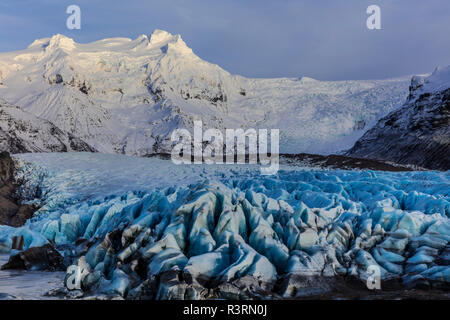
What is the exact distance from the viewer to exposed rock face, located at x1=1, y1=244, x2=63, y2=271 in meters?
11.6

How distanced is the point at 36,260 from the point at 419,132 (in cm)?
4340

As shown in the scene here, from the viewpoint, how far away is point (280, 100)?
78938 mm

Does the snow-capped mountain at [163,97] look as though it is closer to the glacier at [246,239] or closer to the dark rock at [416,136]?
the dark rock at [416,136]

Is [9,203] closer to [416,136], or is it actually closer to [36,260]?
[36,260]

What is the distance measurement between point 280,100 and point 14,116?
160ft

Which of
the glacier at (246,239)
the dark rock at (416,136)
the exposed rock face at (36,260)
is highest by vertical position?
the dark rock at (416,136)

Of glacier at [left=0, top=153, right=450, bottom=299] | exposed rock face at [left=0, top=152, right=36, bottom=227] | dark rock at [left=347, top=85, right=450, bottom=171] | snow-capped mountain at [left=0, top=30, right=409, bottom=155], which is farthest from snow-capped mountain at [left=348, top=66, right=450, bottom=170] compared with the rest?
exposed rock face at [left=0, top=152, right=36, bottom=227]

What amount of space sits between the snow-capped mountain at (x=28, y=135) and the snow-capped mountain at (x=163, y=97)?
44.9 feet

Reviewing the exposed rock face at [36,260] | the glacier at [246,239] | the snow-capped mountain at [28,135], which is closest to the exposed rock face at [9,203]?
the glacier at [246,239]

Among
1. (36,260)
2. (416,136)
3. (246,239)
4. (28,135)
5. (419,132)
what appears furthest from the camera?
(419,132)

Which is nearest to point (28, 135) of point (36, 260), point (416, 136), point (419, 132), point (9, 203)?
point (9, 203)

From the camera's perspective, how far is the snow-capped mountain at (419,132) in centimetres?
4119

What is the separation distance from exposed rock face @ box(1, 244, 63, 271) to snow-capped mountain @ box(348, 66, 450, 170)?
35.9 meters

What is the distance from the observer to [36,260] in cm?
1184
